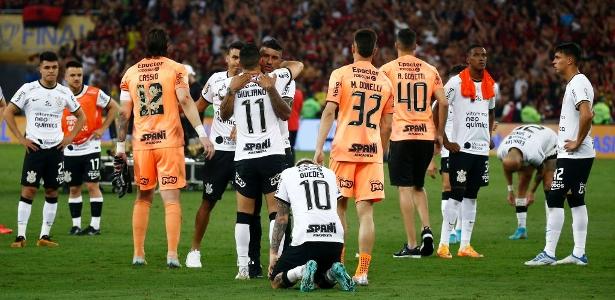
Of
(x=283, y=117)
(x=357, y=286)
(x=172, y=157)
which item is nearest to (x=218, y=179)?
(x=172, y=157)

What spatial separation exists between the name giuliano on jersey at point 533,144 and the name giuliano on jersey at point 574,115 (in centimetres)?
381

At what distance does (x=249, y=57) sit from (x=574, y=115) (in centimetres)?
382

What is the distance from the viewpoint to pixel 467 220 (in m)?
15.5

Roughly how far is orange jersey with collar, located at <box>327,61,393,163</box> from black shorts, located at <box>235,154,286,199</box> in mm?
606

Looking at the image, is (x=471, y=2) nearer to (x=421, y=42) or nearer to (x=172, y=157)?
(x=421, y=42)

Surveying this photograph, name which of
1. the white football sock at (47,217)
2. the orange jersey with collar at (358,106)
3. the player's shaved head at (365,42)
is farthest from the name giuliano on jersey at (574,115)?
the white football sock at (47,217)

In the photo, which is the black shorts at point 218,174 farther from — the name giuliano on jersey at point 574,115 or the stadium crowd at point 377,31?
the stadium crowd at point 377,31

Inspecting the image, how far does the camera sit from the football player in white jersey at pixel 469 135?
15.6 metres

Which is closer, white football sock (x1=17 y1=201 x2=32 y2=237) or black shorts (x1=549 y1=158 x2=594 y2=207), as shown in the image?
black shorts (x1=549 y1=158 x2=594 y2=207)

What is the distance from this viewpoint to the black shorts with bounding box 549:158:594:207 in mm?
14141

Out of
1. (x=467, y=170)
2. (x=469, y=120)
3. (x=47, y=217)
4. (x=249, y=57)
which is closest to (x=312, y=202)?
(x=249, y=57)

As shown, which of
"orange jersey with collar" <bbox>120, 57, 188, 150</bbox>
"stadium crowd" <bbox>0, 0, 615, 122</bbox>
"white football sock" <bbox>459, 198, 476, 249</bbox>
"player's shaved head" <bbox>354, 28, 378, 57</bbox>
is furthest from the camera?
"stadium crowd" <bbox>0, 0, 615, 122</bbox>

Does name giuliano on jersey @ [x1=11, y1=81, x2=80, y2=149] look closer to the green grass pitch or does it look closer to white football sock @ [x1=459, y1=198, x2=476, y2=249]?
the green grass pitch

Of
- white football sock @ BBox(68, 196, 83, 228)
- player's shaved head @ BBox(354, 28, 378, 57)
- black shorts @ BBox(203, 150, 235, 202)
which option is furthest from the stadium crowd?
player's shaved head @ BBox(354, 28, 378, 57)
